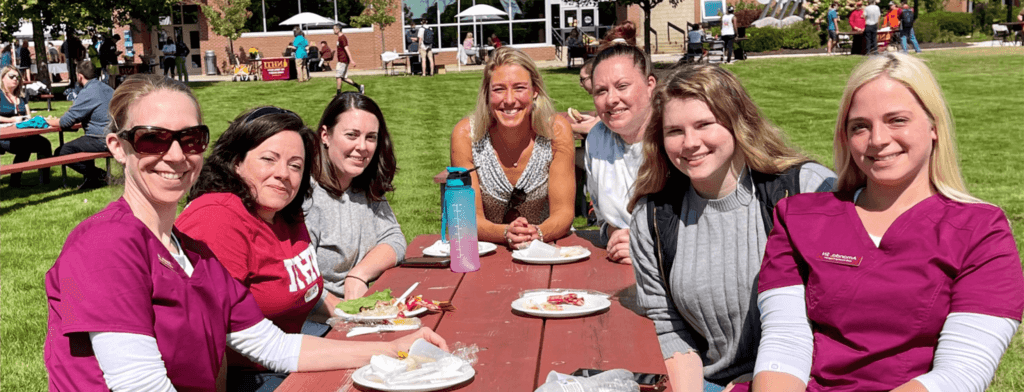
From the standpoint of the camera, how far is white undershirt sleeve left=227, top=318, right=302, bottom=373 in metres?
2.46

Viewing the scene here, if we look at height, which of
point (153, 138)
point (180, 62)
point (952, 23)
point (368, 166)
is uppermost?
point (952, 23)

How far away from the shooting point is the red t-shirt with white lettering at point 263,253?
2.70m

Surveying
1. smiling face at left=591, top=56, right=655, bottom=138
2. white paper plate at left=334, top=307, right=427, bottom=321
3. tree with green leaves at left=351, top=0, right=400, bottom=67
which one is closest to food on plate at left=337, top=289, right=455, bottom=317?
white paper plate at left=334, top=307, right=427, bottom=321

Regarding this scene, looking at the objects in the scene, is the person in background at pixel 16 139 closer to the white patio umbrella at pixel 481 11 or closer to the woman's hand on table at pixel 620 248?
the woman's hand on table at pixel 620 248

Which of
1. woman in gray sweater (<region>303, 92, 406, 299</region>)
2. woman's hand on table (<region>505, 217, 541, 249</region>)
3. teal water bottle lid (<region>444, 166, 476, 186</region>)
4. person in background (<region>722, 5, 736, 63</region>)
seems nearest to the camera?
teal water bottle lid (<region>444, 166, 476, 186</region>)

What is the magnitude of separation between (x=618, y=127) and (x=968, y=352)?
2.32m

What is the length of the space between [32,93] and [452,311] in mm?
21720

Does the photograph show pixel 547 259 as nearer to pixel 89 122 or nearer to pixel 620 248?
pixel 620 248

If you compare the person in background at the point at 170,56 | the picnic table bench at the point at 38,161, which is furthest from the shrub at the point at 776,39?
the picnic table bench at the point at 38,161

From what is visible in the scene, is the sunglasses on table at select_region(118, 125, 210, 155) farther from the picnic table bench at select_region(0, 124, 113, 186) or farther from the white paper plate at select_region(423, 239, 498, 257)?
the picnic table bench at select_region(0, 124, 113, 186)

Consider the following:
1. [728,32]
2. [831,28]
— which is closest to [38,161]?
[728,32]

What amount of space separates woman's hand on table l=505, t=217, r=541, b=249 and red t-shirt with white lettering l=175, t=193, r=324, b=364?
96cm

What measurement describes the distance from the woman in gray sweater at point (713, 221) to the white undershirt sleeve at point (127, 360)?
146cm

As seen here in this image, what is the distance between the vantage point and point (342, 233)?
370 cm
